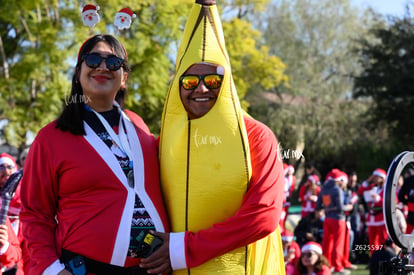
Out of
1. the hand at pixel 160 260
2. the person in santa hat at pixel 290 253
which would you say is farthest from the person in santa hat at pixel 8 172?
the person in santa hat at pixel 290 253

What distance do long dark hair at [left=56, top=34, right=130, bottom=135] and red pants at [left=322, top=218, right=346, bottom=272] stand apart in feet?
26.1

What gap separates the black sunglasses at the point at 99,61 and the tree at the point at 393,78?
71.8ft

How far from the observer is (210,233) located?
276cm

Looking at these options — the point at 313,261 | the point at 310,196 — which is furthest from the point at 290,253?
the point at 310,196

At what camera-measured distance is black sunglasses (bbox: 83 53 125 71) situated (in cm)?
295

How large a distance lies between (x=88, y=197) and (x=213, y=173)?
583mm

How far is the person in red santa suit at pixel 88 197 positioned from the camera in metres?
2.74

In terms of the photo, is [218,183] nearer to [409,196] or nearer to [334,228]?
[409,196]

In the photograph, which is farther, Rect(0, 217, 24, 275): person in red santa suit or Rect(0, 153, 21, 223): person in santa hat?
Rect(0, 153, 21, 223): person in santa hat

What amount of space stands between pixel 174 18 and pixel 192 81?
1082 centimetres

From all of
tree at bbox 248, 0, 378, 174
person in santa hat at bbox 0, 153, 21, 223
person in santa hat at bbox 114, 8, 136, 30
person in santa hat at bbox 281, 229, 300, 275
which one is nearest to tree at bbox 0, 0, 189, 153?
person in santa hat at bbox 281, 229, 300, 275

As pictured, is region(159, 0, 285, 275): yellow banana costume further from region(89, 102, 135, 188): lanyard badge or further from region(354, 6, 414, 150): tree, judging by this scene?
region(354, 6, 414, 150): tree

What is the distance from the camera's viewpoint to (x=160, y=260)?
278cm

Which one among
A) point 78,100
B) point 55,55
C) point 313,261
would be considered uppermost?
point 55,55
